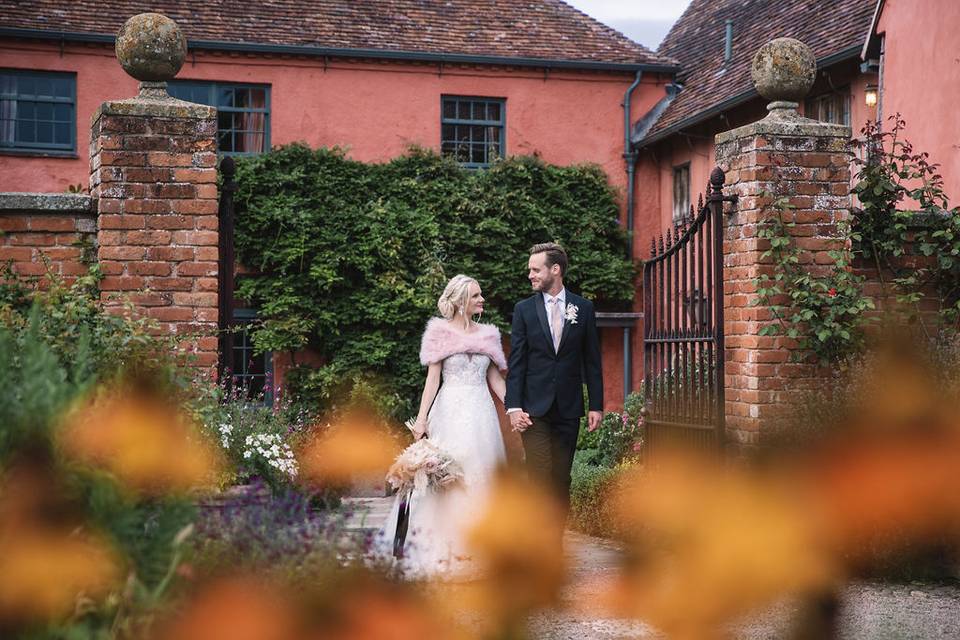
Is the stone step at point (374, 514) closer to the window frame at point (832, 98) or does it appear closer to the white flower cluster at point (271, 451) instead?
the white flower cluster at point (271, 451)

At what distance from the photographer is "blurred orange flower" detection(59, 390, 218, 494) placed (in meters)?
1.12

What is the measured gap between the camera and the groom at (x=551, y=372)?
20.4 feet

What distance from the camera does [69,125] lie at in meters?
16.4

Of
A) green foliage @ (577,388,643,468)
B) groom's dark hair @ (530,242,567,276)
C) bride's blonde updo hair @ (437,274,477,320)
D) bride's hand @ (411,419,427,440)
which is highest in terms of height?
groom's dark hair @ (530,242,567,276)

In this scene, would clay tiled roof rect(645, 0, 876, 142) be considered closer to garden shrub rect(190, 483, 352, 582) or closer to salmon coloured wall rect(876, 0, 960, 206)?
salmon coloured wall rect(876, 0, 960, 206)

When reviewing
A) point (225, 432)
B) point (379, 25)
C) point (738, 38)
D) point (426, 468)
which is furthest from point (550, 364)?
point (738, 38)

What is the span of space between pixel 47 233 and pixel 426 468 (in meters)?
2.50

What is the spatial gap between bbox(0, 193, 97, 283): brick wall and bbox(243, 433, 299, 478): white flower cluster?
1.67 meters

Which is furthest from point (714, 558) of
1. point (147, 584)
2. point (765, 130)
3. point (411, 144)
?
point (411, 144)

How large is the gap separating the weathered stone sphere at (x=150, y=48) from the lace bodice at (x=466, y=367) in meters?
2.38

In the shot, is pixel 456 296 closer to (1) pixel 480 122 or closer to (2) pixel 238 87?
(2) pixel 238 87

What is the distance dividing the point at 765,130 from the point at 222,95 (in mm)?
12163

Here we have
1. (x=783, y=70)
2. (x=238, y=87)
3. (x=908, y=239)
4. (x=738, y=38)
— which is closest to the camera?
(x=783, y=70)

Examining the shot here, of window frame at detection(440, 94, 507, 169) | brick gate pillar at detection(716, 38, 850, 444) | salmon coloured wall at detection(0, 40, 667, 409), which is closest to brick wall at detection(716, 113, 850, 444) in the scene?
brick gate pillar at detection(716, 38, 850, 444)
